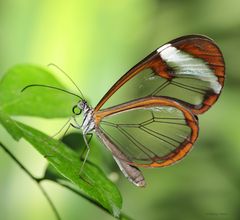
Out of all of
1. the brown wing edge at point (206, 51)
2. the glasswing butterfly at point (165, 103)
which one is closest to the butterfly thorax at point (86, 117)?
the glasswing butterfly at point (165, 103)

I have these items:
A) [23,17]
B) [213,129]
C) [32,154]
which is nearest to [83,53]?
[23,17]

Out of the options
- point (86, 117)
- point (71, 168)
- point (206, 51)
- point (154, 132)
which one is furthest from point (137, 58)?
point (71, 168)

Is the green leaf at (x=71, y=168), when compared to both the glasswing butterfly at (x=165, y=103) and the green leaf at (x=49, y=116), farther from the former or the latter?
the glasswing butterfly at (x=165, y=103)

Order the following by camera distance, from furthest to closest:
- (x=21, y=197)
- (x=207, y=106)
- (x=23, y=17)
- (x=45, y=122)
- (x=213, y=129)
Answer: (x=213, y=129), (x=23, y=17), (x=45, y=122), (x=21, y=197), (x=207, y=106)

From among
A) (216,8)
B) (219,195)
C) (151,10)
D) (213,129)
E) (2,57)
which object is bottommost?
(219,195)

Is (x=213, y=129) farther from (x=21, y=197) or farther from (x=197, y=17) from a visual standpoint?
(x=21, y=197)

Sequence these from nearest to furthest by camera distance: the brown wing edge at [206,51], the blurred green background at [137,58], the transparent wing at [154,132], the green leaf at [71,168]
→ the green leaf at [71,168] → the brown wing edge at [206,51] → the transparent wing at [154,132] → the blurred green background at [137,58]
